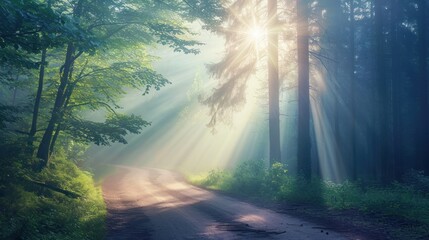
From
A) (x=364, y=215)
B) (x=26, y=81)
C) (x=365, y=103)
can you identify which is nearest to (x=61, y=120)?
(x=26, y=81)

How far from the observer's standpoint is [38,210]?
32.9 ft

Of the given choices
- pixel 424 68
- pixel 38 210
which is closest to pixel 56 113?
pixel 38 210

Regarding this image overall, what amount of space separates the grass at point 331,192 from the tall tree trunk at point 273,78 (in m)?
1.42

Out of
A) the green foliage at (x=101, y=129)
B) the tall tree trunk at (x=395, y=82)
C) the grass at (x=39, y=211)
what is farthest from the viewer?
the tall tree trunk at (x=395, y=82)

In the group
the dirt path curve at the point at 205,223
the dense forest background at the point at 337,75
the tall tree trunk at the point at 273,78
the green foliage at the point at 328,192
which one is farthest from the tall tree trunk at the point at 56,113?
the tall tree trunk at the point at 273,78

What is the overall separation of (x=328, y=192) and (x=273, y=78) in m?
7.50

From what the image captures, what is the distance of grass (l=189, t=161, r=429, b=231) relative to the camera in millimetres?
10570

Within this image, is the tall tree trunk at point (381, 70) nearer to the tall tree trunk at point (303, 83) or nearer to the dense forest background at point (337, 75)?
the dense forest background at point (337, 75)

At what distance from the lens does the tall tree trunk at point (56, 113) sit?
44.3ft

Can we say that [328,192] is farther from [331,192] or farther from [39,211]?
[39,211]

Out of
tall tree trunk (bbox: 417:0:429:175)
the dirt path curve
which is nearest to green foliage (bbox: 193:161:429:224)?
the dirt path curve

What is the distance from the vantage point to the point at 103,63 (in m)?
17.0

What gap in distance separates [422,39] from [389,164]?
9.75 m

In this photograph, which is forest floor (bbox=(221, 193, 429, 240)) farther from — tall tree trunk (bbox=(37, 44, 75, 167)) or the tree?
tall tree trunk (bbox=(37, 44, 75, 167))
